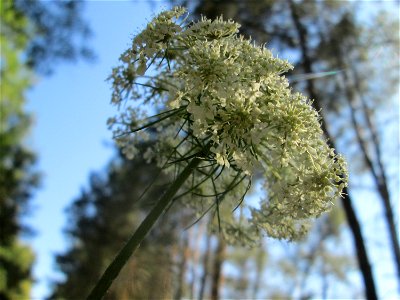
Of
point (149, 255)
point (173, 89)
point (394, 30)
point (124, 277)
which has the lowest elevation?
point (173, 89)

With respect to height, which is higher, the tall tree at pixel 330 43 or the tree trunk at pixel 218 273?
the tall tree at pixel 330 43

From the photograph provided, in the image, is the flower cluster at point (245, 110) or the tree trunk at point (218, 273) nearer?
the flower cluster at point (245, 110)

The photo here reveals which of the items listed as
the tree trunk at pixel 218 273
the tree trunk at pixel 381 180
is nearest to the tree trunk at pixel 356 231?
the tree trunk at pixel 381 180

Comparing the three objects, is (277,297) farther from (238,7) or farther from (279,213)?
(279,213)

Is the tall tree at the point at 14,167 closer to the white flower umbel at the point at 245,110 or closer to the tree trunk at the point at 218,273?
the tree trunk at the point at 218,273

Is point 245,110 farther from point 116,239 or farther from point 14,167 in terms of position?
point 14,167

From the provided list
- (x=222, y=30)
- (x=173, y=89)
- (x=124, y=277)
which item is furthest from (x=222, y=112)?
(x=124, y=277)

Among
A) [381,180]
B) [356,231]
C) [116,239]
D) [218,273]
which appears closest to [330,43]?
[381,180]

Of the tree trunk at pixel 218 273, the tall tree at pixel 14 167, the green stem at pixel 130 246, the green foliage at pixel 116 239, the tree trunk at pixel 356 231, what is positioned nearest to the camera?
the green stem at pixel 130 246
